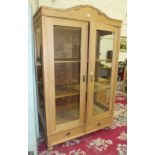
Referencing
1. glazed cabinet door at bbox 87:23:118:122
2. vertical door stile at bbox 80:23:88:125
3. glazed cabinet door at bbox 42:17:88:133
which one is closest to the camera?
glazed cabinet door at bbox 42:17:88:133

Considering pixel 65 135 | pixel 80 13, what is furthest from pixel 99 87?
pixel 80 13

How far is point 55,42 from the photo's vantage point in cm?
176

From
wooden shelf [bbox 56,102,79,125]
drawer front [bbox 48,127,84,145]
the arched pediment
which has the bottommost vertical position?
drawer front [bbox 48,127,84,145]

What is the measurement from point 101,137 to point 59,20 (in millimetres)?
1703

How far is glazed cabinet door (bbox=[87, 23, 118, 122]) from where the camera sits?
6.36 feet

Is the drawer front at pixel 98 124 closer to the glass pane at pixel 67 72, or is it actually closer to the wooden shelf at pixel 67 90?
the glass pane at pixel 67 72

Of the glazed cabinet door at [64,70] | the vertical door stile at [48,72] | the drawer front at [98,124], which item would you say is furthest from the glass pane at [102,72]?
the vertical door stile at [48,72]

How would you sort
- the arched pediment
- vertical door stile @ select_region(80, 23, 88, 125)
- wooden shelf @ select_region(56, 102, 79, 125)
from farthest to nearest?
1. wooden shelf @ select_region(56, 102, 79, 125)
2. vertical door stile @ select_region(80, 23, 88, 125)
3. the arched pediment

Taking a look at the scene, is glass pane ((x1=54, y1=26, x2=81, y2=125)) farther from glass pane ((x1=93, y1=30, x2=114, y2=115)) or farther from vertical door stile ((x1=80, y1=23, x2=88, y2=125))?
glass pane ((x1=93, y1=30, x2=114, y2=115))

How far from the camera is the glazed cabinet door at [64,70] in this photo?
5.41 feet

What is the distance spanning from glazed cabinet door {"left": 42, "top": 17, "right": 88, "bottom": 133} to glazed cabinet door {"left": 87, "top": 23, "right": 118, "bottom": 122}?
0.10 m

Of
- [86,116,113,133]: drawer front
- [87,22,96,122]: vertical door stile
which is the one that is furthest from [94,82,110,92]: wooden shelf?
[86,116,113,133]: drawer front

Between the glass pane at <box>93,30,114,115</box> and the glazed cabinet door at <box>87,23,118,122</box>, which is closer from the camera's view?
the glazed cabinet door at <box>87,23,118,122</box>
